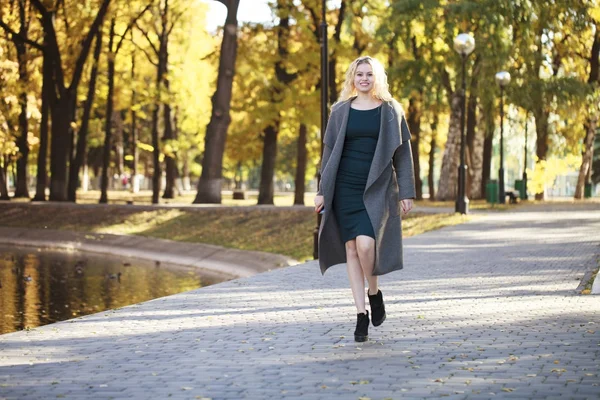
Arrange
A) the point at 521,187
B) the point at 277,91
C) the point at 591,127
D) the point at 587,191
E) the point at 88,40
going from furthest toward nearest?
the point at 587,191, the point at 591,127, the point at 521,187, the point at 88,40, the point at 277,91

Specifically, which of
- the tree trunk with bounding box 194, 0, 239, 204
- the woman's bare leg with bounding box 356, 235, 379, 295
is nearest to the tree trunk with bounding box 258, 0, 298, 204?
the tree trunk with bounding box 194, 0, 239, 204

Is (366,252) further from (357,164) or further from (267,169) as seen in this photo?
(267,169)

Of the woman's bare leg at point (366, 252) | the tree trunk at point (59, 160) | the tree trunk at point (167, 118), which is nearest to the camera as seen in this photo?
the woman's bare leg at point (366, 252)

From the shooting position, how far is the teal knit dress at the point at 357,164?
27.5ft

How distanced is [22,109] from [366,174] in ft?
132

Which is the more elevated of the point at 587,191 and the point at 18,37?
the point at 18,37

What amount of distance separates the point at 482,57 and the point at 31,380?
29.9m

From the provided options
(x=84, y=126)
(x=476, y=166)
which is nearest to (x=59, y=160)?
(x=84, y=126)

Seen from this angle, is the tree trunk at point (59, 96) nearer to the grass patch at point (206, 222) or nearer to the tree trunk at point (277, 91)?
the grass patch at point (206, 222)

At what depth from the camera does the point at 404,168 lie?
846cm

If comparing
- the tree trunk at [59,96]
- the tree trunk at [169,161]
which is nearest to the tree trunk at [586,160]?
Result: the tree trunk at [169,161]

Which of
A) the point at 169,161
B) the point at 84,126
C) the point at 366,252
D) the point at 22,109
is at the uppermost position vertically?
the point at 22,109

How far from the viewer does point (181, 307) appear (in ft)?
36.7

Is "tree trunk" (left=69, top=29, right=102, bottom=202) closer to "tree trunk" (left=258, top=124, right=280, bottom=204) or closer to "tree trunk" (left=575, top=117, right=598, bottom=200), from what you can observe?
"tree trunk" (left=258, top=124, right=280, bottom=204)
